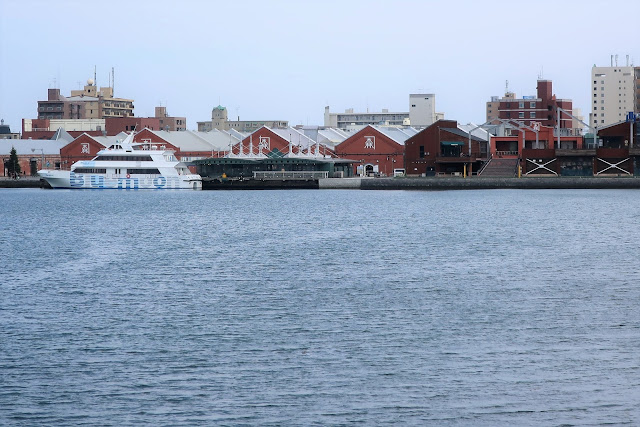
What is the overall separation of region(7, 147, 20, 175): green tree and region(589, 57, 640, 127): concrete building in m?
99.0

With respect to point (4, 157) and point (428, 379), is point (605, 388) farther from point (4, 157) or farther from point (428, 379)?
point (4, 157)

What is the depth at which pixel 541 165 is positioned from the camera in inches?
4048

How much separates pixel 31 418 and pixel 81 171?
92.8 metres

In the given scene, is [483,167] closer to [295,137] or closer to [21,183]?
[295,137]

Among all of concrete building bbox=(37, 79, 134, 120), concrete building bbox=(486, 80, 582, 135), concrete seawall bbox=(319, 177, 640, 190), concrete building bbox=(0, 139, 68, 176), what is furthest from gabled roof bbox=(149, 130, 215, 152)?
concrete building bbox=(37, 79, 134, 120)

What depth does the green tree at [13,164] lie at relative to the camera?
117 metres

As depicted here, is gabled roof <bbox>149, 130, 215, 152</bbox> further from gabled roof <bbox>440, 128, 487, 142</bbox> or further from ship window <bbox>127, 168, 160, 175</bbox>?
gabled roof <bbox>440, 128, 487, 142</bbox>

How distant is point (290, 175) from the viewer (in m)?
108

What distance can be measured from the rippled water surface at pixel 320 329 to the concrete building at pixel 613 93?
447 ft

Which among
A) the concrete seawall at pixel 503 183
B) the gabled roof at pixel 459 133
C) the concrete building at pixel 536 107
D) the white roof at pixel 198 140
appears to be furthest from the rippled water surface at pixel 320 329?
the concrete building at pixel 536 107

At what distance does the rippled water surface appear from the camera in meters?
16.5

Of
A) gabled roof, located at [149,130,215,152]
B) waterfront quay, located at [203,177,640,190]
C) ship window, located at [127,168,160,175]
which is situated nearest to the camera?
waterfront quay, located at [203,177,640,190]

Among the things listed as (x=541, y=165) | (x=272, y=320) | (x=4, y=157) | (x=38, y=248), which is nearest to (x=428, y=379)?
(x=272, y=320)

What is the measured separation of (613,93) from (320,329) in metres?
169
